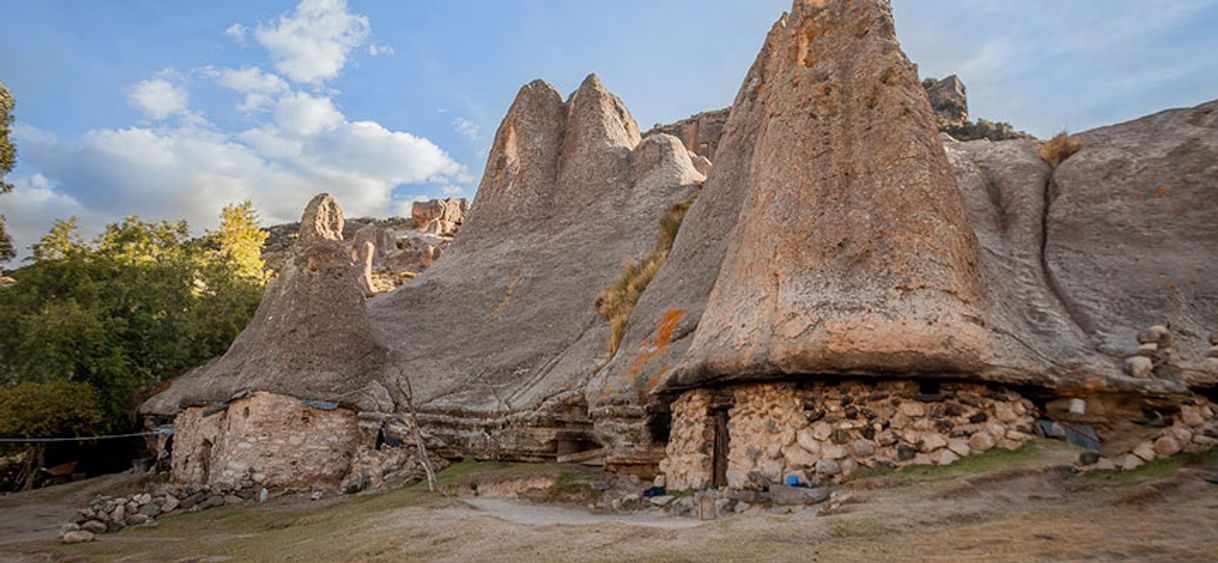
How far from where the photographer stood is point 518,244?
2175 centimetres

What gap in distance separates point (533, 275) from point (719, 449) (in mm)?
10766

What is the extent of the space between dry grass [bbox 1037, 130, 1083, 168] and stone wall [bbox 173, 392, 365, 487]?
13643 mm

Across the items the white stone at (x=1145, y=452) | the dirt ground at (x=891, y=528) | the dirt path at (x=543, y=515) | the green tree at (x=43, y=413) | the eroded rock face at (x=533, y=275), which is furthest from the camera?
the green tree at (x=43, y=413)

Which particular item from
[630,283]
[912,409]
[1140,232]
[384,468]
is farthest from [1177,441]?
[384,468]

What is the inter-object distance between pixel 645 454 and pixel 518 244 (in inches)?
440

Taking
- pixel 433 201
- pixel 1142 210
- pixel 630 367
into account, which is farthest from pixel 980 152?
pixel 433 201

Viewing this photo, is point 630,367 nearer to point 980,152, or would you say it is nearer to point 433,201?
point 980,152

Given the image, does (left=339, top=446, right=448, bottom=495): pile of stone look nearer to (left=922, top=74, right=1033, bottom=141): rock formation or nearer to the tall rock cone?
the tall rock cone

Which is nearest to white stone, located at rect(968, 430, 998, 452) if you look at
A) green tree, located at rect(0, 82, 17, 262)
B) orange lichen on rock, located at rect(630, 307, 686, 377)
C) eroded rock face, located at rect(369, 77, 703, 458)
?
orange lichen on rock, located at rect(630, 307, 686, 377)

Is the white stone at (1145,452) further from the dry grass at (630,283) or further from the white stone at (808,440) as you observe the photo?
the dry grass at (630,283)

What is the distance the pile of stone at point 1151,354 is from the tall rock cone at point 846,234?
1551 millimetres

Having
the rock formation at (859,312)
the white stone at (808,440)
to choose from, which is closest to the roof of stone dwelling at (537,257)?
the rock formation at (859,312)

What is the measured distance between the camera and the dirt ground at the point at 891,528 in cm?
506

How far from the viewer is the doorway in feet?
32.3
